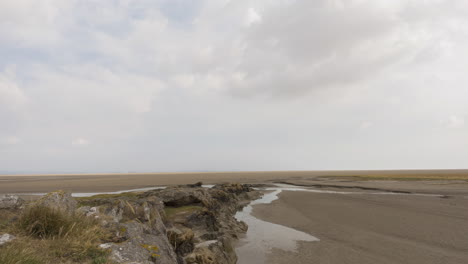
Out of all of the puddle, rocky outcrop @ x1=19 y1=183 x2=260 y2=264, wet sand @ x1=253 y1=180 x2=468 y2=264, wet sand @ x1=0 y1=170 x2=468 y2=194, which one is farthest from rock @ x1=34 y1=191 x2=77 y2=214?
wet sand @ x1=0 y1=170 x2=468 y2=194

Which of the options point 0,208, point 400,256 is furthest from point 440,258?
point 0,208

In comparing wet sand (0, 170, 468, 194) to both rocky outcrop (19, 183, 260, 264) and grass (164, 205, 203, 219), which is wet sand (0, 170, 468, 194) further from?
rocky outcrop (19, 183, 260, 264)

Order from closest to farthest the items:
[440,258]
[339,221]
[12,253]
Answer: [12,253]
[440,258]
[339,221]

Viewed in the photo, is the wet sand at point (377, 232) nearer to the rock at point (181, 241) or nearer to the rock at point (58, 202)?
the rock at point (181, 241)

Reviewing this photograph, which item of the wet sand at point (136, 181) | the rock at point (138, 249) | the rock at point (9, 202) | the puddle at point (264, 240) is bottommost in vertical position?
the wet sand at point (136, 181)

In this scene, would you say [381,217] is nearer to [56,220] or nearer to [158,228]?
[158,228]

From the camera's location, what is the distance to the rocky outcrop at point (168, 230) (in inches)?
226

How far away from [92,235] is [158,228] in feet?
11.7

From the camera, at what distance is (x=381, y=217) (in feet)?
59.7

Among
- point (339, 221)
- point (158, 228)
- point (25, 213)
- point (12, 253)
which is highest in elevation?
point (25, 213)

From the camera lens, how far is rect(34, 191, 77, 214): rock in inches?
224

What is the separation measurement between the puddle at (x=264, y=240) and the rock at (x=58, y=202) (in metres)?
7.45

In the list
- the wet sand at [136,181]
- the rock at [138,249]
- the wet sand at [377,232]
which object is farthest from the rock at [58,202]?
the wet sand at [136,181]

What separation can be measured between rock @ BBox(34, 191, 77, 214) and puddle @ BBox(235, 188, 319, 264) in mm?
7447
